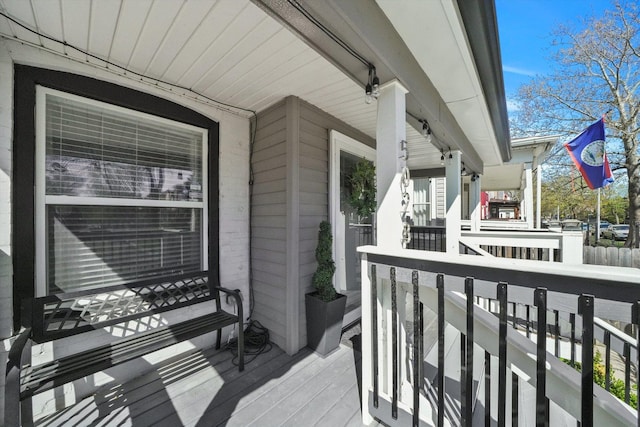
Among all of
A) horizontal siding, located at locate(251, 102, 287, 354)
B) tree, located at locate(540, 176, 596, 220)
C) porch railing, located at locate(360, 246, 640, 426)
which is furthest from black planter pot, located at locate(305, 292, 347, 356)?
tree, located at locate(540, 176, 596, 220)

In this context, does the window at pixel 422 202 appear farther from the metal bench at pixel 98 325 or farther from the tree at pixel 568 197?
the metal bench at pixel 98 325

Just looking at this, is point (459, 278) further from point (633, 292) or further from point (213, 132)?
point (213, 132)

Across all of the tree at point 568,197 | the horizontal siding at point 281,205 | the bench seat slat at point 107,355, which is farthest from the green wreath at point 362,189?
the tree at point 568,197

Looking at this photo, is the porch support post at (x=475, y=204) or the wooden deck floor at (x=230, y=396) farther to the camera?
the porch support post at (x=475, y=204)

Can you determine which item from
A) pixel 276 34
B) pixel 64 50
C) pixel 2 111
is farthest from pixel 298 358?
pixel 64 50

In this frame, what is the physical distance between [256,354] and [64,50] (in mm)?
2791

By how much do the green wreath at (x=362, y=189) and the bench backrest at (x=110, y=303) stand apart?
5.94 ft

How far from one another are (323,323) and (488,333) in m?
1.48

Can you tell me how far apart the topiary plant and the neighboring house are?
117 millimetres

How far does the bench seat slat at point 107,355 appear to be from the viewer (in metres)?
1.49

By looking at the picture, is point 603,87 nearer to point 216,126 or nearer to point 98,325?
point 216,126

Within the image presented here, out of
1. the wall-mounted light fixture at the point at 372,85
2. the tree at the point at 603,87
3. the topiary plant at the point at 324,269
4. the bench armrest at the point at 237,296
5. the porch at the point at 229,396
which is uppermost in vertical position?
the tree at the point at 603,87

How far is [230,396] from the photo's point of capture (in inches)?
74.8

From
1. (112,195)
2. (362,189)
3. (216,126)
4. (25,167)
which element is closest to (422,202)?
(362,189)
